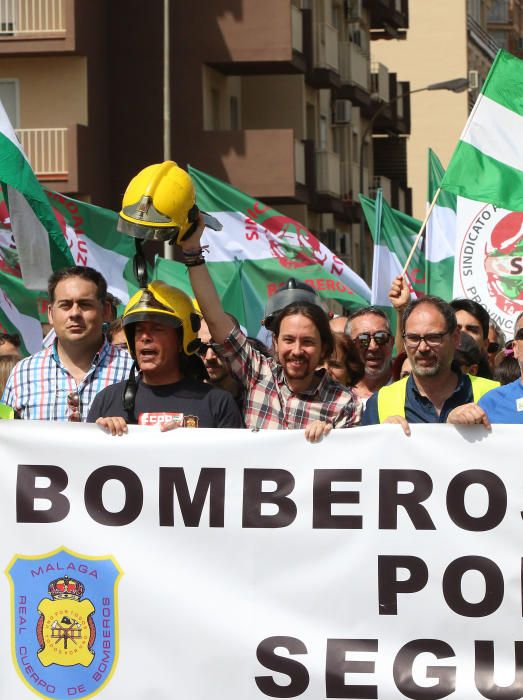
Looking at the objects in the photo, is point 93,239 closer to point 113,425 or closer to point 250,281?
point 250,281

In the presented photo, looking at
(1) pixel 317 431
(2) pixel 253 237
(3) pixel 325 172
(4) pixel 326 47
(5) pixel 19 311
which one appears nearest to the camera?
(1) pixel 317 431

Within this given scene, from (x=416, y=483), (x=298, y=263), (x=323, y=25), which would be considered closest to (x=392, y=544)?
(x=416, y=483)

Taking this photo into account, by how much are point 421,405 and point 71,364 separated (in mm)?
1530

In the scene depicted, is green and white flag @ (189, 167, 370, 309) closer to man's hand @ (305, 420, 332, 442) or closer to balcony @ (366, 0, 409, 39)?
man's hand @ (305, 420, 332, 442)

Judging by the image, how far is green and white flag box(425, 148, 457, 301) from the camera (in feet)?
44.8

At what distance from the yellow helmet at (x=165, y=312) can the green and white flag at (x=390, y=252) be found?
716 cm

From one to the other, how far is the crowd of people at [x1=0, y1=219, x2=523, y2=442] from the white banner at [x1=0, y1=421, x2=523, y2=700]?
0.16m

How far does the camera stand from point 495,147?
32.6ft

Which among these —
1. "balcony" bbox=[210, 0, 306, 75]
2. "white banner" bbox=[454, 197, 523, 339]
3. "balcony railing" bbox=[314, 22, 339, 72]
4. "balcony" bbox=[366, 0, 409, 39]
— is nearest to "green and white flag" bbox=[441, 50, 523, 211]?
"white banner" bbox=[454, 197, 523, 339]

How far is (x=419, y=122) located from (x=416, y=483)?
180 feet

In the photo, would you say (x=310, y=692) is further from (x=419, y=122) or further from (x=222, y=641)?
(x=419, y=122)

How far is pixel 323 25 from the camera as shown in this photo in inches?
A: 1452

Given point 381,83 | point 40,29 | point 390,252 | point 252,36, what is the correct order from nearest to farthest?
point 390,252 < point 40,29 < point 252,36 < point 381,83

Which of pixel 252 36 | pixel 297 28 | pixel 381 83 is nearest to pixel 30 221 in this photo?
pixel 252 36
